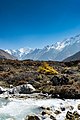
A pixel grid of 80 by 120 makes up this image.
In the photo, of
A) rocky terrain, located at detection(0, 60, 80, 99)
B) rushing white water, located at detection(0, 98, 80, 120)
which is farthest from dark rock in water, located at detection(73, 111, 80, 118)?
rocky terrain, located at detection(0, 60, 80, 99)

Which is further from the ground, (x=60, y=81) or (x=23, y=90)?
(x=60, y=81)

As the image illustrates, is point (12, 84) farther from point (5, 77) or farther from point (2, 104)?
point (2, 104)

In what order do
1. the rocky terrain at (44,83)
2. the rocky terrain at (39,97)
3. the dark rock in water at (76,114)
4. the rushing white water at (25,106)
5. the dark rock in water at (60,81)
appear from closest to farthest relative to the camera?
1. the dark rock in water at (76,114)
2. the rushing white water at (25,106)
3. the rocky terrain at (39,97)
4. the rocky terrain at (44,83)
5. the dark rock in water at (60,81)

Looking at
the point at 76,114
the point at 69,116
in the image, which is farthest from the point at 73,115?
the point at 76,114

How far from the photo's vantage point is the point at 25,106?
35.0 metres

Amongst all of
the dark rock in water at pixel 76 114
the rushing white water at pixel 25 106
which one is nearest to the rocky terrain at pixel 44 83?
the rushing white water at pixel 25 106

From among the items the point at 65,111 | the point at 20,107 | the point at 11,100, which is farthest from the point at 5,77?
the point at 65,111

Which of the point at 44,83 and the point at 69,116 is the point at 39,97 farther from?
the point at 69,116

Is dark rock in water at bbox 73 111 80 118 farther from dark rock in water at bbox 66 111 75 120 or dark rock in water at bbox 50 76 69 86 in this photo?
dark rock in water at bbox 50 76 69 86

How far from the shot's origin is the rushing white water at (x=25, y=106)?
102 ft

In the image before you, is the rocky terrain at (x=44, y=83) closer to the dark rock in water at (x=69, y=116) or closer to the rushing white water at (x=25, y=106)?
the rushing white water at (x=25, y=106)

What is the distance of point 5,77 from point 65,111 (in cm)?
2313

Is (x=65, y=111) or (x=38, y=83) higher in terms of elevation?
(x=38, y=83)

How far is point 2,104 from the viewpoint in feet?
119
